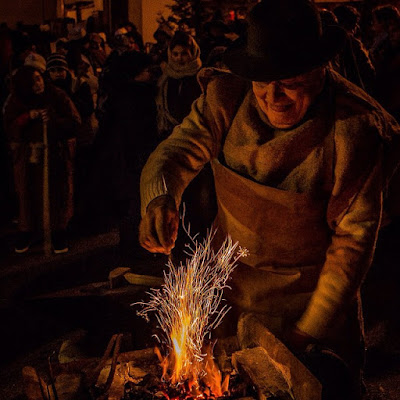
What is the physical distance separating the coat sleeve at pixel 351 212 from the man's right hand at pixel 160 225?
626 mm

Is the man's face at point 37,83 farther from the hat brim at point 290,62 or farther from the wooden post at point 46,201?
the hat brim at point 290,62

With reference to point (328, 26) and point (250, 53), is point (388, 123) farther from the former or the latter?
point (250, 53)

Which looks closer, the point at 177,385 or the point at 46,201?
the point at 177,385

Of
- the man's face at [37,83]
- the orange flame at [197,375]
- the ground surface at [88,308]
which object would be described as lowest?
the ground surface at [88,308]

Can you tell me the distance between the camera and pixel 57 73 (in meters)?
7.82

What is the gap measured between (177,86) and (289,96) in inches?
158

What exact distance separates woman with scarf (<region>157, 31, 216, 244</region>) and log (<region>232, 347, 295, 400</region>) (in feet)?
11.8

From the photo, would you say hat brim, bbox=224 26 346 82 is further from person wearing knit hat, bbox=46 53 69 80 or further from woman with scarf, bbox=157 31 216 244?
person wearing knit hat, bbox=46 53 69 80

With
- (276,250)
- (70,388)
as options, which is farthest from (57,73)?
(70,388)

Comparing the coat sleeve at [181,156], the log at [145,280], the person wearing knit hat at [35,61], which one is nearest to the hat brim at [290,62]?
the coat sleeve at [181,156]

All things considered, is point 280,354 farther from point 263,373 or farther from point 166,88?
point 166,88

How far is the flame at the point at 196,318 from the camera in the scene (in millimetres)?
2443

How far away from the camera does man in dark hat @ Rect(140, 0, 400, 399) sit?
2.14 meters

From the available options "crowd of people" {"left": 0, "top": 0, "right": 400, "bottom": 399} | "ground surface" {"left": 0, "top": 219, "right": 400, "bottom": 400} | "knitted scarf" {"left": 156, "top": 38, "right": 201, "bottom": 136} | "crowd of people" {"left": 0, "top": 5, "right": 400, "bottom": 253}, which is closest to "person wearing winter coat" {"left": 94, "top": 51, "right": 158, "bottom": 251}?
"crowd of people" {"left": 0, "top": 5, "right": 400, "bottom": 253}
